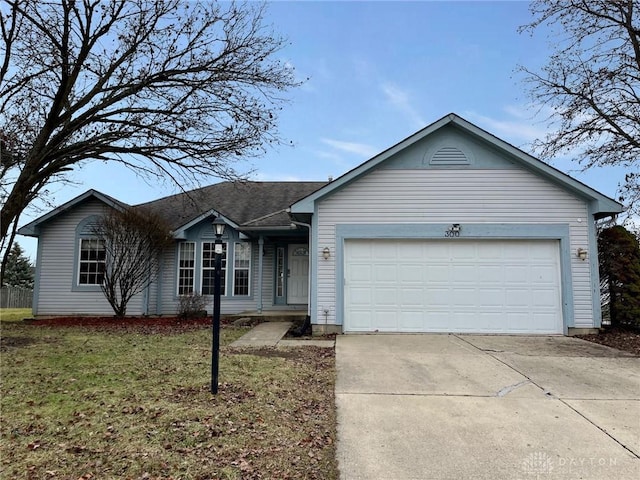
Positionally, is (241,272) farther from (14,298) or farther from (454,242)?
(14,298)

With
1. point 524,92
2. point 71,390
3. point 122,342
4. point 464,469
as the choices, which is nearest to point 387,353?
point 464,469

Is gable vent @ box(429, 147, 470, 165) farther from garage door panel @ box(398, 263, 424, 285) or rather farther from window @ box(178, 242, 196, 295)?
window @ box(178, 242, 196, 295)

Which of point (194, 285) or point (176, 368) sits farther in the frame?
point (194, 285)

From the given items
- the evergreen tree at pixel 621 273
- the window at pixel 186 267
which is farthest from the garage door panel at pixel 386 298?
the window at pixel 186 267

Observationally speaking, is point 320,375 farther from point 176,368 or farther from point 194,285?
point 194,285

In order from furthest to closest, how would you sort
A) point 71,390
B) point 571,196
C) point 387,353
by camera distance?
point 571,196
point 387,353
point 71,390

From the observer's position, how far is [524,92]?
12.2 m

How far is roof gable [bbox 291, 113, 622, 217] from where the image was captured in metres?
9.61

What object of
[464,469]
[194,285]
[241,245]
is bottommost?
[464,469]

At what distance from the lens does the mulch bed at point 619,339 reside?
322 inches

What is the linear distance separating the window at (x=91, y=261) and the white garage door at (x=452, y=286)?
9441mm

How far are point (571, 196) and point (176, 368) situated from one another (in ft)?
32.3

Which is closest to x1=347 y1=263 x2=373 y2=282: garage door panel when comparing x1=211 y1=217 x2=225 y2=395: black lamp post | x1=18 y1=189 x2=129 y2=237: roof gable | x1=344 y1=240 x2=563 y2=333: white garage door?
x1=344 y1=240 x2=563 y2=333: white garage door

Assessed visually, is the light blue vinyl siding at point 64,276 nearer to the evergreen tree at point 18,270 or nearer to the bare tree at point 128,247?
the bare tree at point 128,247
